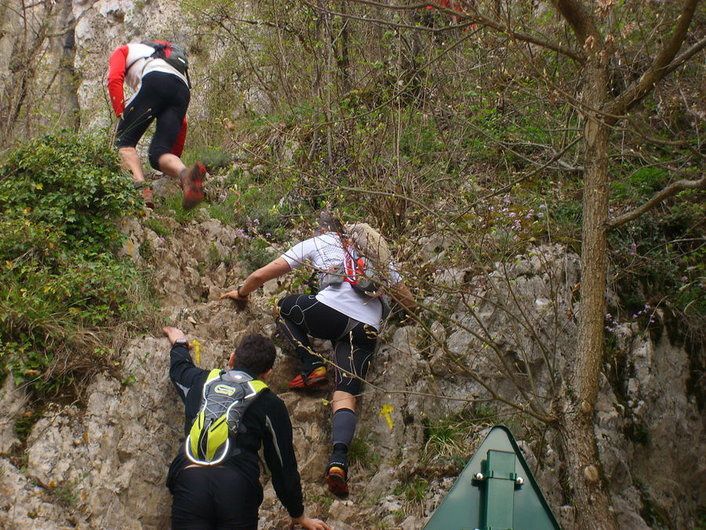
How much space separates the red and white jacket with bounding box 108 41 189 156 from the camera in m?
7.36

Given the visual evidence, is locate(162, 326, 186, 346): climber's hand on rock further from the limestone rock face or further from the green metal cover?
the green metal cover

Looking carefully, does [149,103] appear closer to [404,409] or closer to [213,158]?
[213,158]

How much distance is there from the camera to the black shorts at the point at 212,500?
4.43 meters

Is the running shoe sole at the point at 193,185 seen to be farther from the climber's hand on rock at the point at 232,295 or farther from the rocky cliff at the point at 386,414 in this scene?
the climber's hand on rock at the point at 232,295

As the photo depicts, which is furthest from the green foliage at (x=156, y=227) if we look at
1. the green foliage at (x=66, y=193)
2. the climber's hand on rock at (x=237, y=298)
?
the climber's hand on rock at (x=237, y=298)

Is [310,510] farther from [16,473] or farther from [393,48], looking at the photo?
[393,48]

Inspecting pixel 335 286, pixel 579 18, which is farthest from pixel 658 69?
pixel 335 286

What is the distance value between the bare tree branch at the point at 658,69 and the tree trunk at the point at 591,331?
0.54ft

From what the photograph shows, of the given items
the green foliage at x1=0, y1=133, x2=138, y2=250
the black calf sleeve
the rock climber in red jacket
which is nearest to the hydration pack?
the rock climber in red jacket

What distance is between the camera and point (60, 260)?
6.10 m

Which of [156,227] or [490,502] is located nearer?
[490,502]

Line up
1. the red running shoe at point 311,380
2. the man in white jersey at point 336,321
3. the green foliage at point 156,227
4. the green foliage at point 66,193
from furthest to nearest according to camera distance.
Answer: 1. the green foliage at point 156,227
2. the green foliage at point 66,193
3. the red running shoe at point 311,380
4. the man in white jersey at point 336,321

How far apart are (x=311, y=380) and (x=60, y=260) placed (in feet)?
7.02

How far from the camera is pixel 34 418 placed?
17.4 ft
